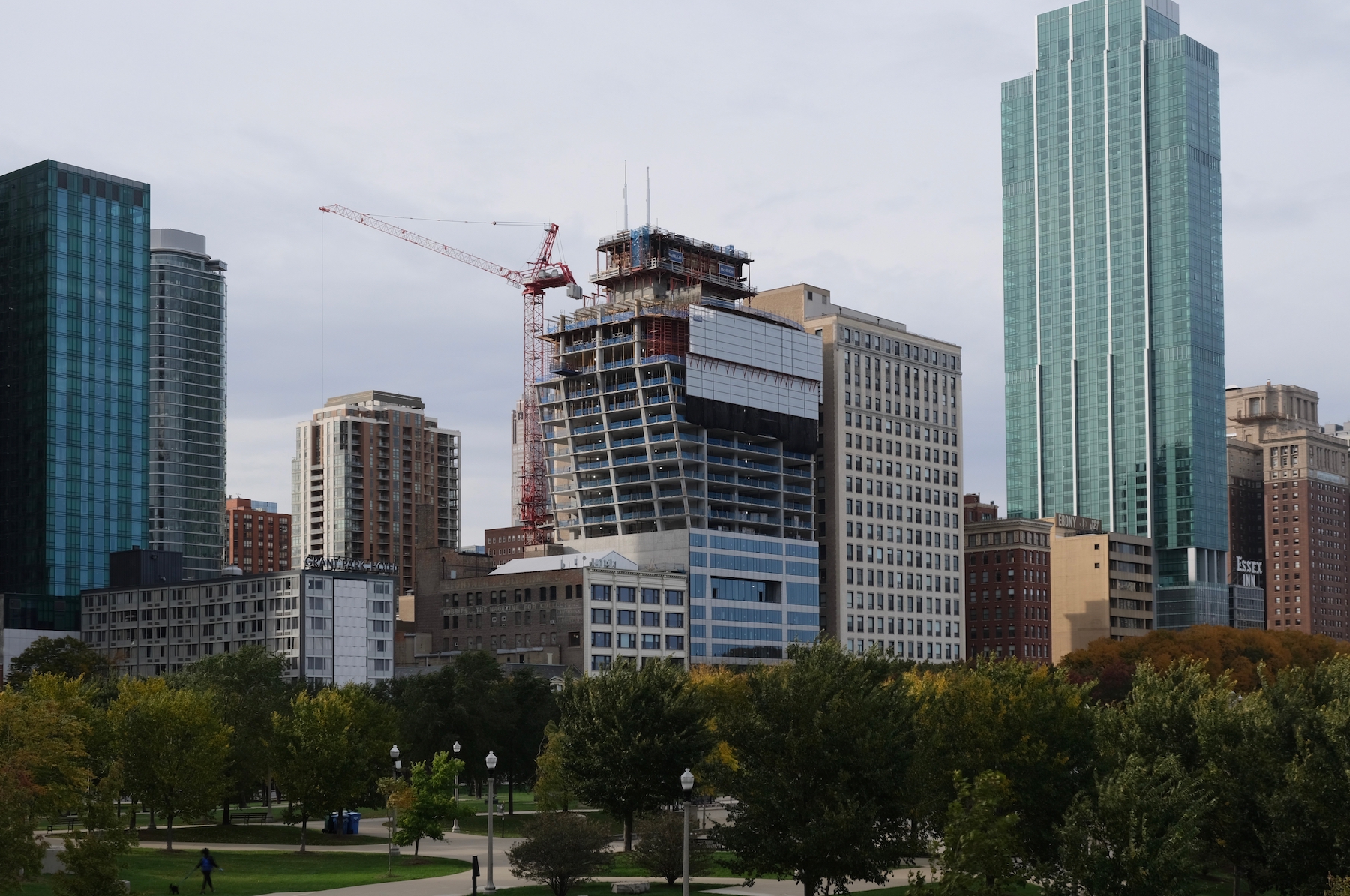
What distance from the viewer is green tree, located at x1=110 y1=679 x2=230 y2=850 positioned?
95938 mm

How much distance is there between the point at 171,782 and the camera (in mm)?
95312

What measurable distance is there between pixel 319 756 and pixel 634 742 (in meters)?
20.4

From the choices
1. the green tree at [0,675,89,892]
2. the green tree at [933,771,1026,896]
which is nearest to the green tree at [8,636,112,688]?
the green tree at [0,675,89,892]

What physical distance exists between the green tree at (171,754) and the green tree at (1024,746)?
45269 millimetres

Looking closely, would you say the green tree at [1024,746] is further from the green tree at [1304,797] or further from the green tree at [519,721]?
the green tree at [519,721]

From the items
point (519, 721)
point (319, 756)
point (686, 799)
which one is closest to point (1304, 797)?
point (686, 799)

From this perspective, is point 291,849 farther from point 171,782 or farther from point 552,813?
point 552,813

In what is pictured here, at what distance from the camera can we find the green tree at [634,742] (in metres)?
88.9

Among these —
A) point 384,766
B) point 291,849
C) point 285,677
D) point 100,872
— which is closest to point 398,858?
point 291,849

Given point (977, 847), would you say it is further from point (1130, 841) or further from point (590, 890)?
point (590, 890)

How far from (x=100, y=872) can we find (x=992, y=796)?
103ft

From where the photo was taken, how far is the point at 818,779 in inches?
2616

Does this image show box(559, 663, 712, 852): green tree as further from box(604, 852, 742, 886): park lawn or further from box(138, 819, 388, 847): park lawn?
box(138, 819, 388, 847): park lawn

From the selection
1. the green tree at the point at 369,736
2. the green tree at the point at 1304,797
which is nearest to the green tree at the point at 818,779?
the green tree at the point at 1304,797
